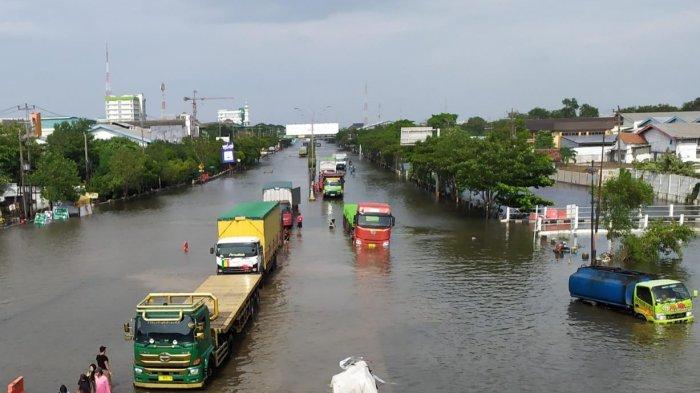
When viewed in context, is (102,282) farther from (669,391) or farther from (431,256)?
(669,391)

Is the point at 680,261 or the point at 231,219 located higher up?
the point at 231,219

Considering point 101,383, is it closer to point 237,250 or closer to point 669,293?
point 237,250

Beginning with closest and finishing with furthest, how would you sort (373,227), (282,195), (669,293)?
(669,293), (373,227), (282,195)

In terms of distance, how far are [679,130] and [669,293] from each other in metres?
77.5

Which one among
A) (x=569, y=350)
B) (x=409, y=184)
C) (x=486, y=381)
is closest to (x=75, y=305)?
(x=486, y=381)

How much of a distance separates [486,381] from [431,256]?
729 inches

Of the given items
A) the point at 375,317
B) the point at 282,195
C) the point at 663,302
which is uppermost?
the point at 282,195

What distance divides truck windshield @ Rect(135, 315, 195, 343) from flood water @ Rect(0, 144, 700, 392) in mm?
2169

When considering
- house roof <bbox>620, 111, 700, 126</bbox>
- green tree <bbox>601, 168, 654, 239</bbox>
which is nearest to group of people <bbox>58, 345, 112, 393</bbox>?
green tree <bbox>601, 168, 654, 239</bbox>

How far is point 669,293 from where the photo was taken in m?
22.9

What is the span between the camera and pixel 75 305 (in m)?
26.3

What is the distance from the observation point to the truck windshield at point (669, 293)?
894 inches

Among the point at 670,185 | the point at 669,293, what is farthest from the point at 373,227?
the point at 670,185

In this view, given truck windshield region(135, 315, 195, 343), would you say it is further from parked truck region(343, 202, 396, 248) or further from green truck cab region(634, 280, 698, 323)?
A: parked truck region(343, 202, 396, 248)
